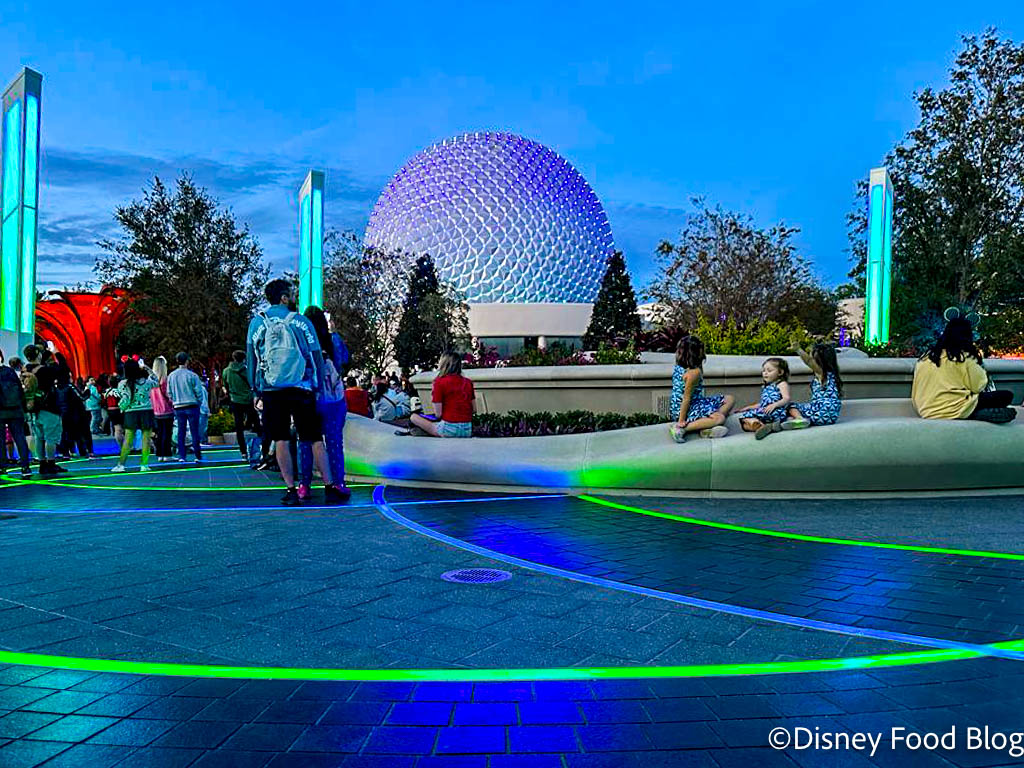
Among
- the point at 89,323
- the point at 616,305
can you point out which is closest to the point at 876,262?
the point at 616,305

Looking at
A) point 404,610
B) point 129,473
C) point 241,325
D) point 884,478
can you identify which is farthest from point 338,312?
point 404,610

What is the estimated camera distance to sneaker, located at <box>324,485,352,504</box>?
830 centimetres

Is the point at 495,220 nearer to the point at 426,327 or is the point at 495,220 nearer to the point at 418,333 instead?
the point at 418,333

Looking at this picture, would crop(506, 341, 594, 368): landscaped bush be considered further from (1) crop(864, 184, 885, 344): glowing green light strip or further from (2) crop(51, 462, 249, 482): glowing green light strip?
(1) crop(864, 184, 885, 344): glowing green light strip

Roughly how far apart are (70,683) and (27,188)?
14970 mm

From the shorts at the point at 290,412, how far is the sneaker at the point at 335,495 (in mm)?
631

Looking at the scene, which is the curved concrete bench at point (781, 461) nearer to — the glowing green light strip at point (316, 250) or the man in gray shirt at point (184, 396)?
the man in gray shirt at point (184, 396)

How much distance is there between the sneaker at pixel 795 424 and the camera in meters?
8.68

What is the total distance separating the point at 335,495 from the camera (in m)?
8.43

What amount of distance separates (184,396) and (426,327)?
88.2 feet

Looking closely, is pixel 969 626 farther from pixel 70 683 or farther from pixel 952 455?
pixel 952 455

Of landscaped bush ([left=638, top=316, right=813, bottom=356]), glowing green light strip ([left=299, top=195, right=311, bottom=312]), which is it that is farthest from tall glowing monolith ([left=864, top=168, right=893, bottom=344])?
glowing green light strip ([left=299, top=195, right=311, bottom=312])

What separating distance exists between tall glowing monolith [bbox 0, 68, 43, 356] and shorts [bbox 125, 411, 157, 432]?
4562 millimetres

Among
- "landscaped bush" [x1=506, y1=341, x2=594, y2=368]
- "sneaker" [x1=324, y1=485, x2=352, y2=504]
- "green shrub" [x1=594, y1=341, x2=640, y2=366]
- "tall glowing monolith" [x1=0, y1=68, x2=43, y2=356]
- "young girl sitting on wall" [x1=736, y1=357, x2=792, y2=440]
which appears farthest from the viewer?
"tall glowing monolith" [x1=0, y1=68, x2=43, y2=356]
